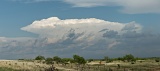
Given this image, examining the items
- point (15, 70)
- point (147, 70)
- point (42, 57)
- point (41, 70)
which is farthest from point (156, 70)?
point (42, 57)

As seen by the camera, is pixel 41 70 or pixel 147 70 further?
pixel 147 70

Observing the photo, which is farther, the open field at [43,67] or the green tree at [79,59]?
the green tree at [79,59]

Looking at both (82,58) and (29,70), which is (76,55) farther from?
Result: (29,70)

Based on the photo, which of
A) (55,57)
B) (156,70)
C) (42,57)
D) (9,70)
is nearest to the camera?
(9,70)

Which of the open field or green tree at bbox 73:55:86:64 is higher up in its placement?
green tree at bbox 73:55:86:64

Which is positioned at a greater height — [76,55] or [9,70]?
[76,55]

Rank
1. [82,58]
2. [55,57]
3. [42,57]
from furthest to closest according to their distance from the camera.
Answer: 1. [42,57]
2. [55,57]
3. [82,58]

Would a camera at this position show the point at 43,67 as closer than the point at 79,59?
Yes

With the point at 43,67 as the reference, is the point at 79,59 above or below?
above

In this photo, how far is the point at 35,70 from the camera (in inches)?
3617

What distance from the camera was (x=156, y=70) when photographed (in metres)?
123

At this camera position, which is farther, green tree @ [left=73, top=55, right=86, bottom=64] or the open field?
green tree @ [left=73, top=55, right=86, bottom=64]

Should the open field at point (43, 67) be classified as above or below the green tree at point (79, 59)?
below

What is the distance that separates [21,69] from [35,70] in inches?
174
